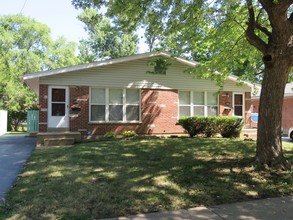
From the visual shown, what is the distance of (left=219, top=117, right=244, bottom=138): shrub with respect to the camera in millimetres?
14688

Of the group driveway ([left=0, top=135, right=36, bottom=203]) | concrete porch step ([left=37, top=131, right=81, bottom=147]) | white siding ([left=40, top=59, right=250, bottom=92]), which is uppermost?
white siding ([left=40, top=59, right=250, bottom=92])

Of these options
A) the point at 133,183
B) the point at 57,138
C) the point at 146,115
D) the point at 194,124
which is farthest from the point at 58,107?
the point at 133,183

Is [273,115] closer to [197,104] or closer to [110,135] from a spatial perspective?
[110,135]

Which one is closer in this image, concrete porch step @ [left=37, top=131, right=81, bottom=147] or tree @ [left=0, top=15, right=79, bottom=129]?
concrete porch step @ [left=37, top=131, right=81, bottom=147]

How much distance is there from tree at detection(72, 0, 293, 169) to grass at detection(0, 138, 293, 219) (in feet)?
3.24

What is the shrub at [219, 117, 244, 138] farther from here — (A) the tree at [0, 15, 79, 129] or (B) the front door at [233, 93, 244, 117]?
(A) the tree at [0, 15, 79, 129]

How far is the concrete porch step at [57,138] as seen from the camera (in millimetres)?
12535

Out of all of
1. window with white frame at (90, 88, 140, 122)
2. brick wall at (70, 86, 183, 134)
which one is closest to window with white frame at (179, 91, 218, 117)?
brick wall at (70, 86, 183, 134)

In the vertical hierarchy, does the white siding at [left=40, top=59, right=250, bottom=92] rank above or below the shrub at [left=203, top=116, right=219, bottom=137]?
above

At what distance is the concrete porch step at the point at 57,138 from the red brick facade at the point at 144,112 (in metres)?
1.20

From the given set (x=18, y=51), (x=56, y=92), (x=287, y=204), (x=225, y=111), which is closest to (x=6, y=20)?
(x=18, y=51)

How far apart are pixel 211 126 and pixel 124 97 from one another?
4637mm

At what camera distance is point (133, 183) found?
6.18 m

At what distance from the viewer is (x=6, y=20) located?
4162 centimetres
